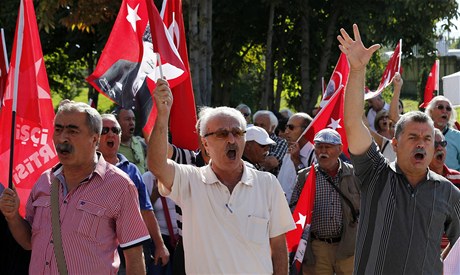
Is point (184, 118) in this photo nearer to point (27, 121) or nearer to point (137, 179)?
point (137, 179)

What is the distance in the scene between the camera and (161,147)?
509 centimetres

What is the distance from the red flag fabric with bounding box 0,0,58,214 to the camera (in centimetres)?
628

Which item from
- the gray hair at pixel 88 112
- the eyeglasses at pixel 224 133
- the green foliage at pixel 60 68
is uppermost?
the green foliage at pixel 60 68

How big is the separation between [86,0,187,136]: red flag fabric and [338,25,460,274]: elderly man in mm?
1472

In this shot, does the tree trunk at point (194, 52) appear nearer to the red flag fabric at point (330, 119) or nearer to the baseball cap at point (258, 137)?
the red flag fabric at point (330, 119)

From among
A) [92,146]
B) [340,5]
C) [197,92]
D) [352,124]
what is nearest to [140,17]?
[92,146]

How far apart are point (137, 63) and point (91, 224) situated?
2064 mm

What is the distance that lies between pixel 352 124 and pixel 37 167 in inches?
92.0

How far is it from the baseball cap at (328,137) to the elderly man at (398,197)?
2.47 metres

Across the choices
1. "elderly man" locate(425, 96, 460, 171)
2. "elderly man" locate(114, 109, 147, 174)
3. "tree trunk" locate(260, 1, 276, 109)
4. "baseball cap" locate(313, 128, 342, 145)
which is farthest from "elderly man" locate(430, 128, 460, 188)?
"tree trunk" locate(260, 1, 276, 109)

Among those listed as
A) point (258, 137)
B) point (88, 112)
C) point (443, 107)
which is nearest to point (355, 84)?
point (88, 112)

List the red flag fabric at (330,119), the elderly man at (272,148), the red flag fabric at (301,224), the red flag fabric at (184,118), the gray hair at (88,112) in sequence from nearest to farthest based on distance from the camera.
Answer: the gray hair at (88,112) → the red flag fabric at (184,118) → the red flag fabric at (301,224) → the red flag fabric at (330,119) → the elderly man at (272,148)

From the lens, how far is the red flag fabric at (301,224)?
25.3 feet

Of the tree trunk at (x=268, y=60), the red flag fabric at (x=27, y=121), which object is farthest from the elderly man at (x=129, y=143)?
the tree trunk at (x=268, y=60)
